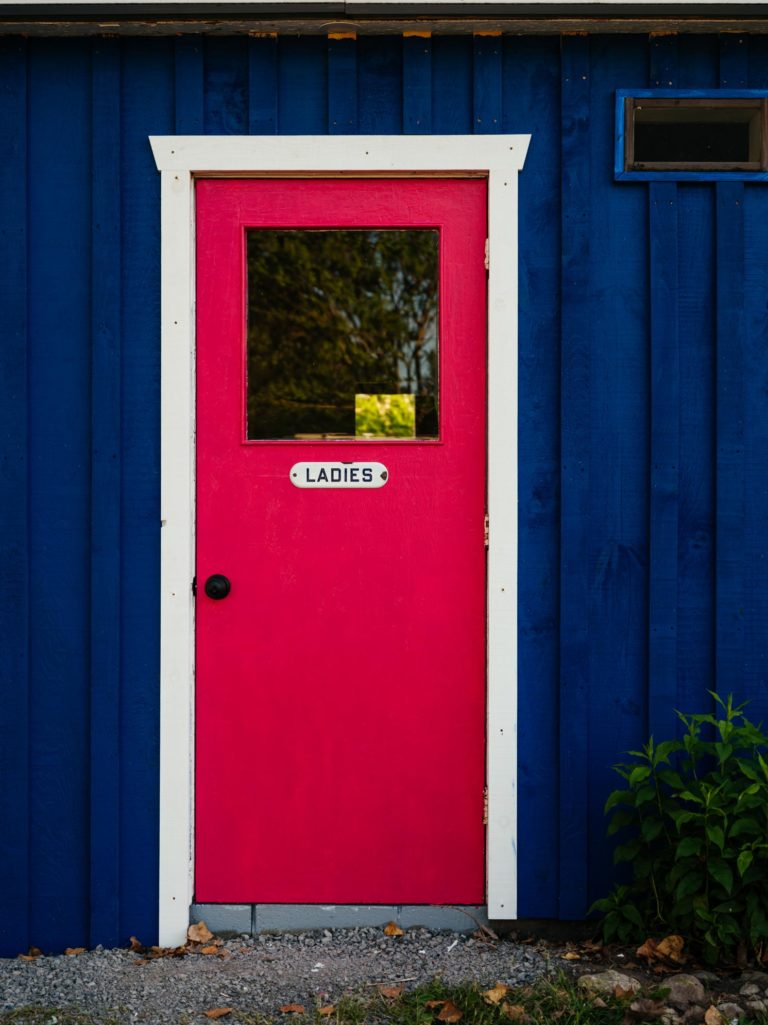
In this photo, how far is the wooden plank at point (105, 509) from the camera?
132 inches

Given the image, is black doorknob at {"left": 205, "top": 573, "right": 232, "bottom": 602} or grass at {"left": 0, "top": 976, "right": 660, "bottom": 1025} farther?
black doorknob at {"left": 205, "top": 573, "right": 232, "bottom": 602}

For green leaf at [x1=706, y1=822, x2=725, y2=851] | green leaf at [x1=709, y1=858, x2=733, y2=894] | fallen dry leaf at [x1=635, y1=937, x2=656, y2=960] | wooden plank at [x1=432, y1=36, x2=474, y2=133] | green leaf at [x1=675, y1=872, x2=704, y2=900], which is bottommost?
fallen dry leaf at [x1=635, y1=937, x2=656, y2=960]

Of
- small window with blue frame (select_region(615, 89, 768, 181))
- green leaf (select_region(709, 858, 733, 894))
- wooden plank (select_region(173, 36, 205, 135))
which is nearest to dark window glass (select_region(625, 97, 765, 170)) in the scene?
small window with blue frame (select_region(615, 89, 768, 181))

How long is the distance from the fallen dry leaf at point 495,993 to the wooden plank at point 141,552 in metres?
1.18

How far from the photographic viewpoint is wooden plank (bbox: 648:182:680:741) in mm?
3355

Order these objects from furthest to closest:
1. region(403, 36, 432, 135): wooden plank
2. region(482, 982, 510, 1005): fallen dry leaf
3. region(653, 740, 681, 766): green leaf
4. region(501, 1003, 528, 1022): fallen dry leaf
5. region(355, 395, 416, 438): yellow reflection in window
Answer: region(355, 395, 416, 438): yellow reflection in window
region(403, 36, 432, 135): wooden plank
region(653, 740, 681, 766): green leaf
region(482, 982, 510, 1005): fallen dry leaf
region(501, 1003, 528, 1022): fallen dry leaf

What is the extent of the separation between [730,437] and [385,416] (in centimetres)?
120

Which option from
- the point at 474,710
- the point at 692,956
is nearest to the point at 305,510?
the point at 474,710

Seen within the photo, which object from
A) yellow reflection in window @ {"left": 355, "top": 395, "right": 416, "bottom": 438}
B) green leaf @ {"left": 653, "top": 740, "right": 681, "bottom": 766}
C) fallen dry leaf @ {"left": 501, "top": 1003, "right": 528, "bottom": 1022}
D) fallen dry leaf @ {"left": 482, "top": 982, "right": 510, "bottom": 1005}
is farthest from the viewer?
yellow reflection in window @ {"left": 355, "top": 395, "right": 416, "bottom": 438}

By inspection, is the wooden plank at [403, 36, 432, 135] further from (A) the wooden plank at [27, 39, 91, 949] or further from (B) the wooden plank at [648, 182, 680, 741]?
(A) the wooden plank at [27, 39, 91, 949]

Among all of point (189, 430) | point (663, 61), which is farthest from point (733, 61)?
point (189, 430)

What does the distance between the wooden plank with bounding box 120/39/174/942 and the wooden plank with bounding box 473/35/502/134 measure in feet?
3.50

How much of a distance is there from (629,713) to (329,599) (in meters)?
1.12

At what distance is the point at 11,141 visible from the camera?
337 centimetres
